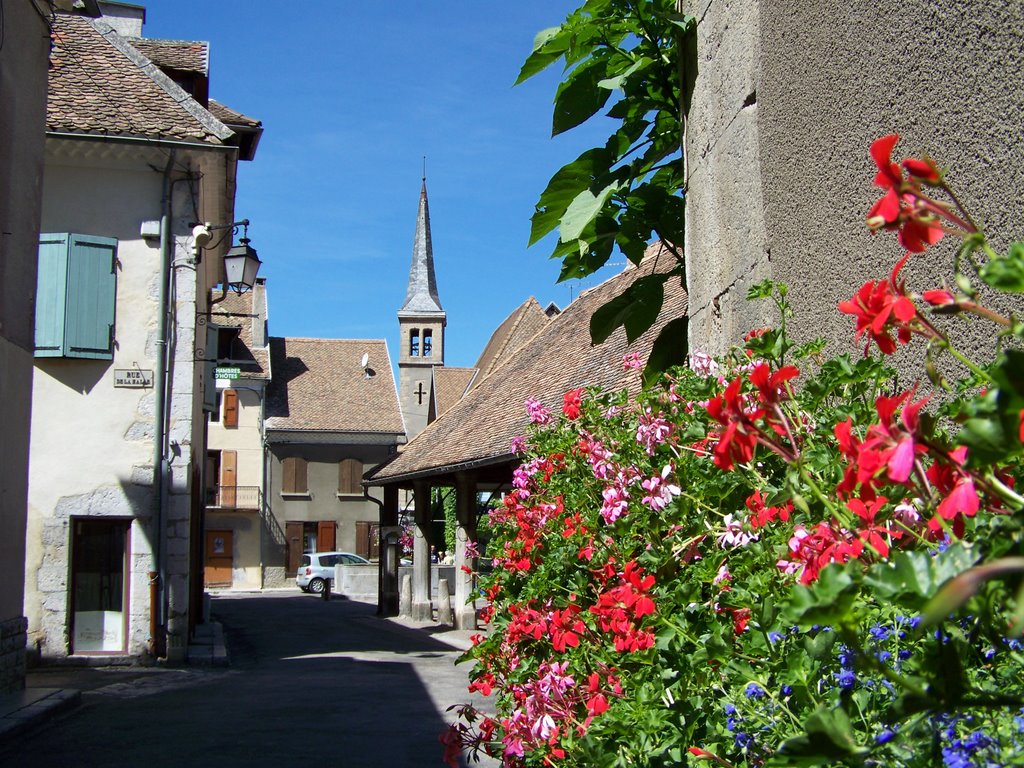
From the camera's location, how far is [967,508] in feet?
3.16

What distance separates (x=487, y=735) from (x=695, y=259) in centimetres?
180

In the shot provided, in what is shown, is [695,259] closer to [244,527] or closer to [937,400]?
[937,400]

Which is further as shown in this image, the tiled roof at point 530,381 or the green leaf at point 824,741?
the tiled roof at point 530,381

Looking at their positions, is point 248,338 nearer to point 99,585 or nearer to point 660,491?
point 99,585

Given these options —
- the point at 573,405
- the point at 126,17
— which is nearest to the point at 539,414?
the point at 573,405

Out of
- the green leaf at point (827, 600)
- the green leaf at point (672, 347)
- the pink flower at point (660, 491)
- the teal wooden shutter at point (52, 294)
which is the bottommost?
the green leaf at point (827, 600)

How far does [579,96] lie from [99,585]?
34.7ft

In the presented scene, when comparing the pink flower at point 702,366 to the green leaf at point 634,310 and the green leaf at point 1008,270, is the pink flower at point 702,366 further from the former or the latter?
the green leaf at point 1008,270

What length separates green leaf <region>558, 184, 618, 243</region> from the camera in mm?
3455

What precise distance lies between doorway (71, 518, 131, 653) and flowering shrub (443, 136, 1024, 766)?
9794 millimetres

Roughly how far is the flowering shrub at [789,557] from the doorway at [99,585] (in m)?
9.79

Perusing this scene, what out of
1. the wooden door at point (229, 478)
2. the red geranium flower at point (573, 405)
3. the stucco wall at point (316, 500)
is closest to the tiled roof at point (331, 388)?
the stucco wall at point (316, 500)

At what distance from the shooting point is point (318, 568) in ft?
112

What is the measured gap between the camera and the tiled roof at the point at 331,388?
40.0 meters
